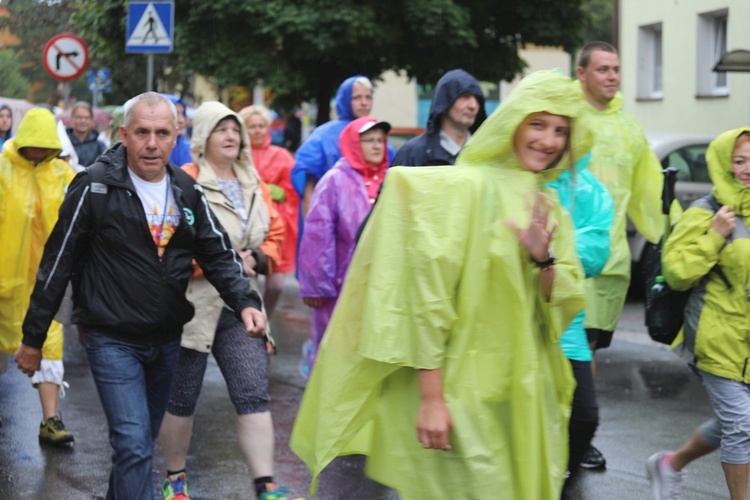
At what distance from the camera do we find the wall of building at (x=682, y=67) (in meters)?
22.0

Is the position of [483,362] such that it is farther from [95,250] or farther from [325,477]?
[325,477]

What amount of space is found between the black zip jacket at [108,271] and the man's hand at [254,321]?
0.89 feet

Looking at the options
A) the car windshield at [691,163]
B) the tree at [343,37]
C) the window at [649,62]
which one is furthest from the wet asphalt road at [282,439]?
the window at [649,62]

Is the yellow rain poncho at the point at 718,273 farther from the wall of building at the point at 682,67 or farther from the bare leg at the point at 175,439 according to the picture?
the wall of building at the point at 682,67

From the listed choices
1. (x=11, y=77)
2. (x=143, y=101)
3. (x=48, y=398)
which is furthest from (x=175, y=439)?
(x=11, y=77)

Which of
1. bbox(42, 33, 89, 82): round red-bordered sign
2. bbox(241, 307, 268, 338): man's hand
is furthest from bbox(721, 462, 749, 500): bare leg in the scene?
bbox(42, 33, 89, 82): round red-bordered sign

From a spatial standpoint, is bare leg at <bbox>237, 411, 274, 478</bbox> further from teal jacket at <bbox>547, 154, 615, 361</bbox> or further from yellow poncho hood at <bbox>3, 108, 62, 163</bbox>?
yellow poncho hood at <bbox>3, 108, 62, 163</bbox>

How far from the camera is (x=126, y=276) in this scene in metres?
4.88

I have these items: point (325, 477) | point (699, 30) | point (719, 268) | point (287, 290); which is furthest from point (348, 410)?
point (699, 30)

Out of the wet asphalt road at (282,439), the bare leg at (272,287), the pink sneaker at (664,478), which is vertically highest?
the bare leg at (272,287)

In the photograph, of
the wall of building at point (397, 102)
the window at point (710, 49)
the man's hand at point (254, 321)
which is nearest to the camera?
the man's hand at point (254, 321)

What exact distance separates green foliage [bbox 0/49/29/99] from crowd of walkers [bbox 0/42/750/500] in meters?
17.4

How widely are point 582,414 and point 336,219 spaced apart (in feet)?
8.77

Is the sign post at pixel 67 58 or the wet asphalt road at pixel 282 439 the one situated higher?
the sign post at pixel 67 58
